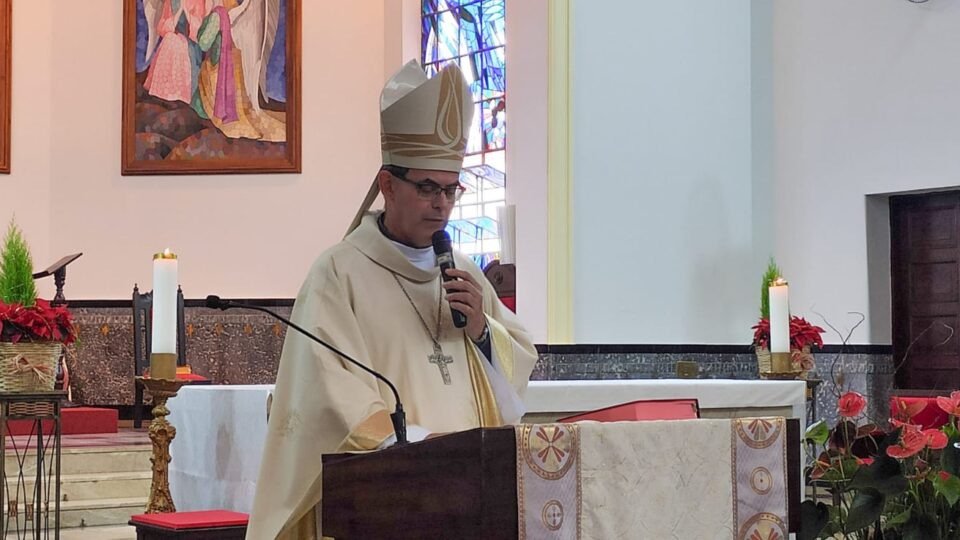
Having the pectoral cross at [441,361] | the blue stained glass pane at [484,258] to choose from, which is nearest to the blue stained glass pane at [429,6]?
the blue stained glass pane at [484,258]

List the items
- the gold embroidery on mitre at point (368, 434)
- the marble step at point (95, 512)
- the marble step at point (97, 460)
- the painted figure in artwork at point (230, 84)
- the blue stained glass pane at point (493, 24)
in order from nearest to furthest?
the gold embroidery on mitre at point (368, 434) → the marble step at point (95, 512) → the marble step at point (97, 460) → the blue stained glass pane at point (493, 24) → the painted figure in artwork at point (230, 84)

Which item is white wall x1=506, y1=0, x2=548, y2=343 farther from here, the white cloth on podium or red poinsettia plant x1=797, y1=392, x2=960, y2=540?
the white cloth on podium

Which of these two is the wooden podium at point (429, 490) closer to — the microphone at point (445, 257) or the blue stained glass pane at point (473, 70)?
the microphone at point (445, 257)

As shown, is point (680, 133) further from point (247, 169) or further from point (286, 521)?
point (286, 521)

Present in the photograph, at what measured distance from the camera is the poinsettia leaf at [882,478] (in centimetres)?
284

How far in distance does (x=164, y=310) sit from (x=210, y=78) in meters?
8.01

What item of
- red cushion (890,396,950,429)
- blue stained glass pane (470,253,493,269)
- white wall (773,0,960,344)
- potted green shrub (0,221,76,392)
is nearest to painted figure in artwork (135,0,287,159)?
blue stained glass pane (470,253,493,269)

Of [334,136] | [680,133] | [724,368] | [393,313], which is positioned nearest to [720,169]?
[680,133]

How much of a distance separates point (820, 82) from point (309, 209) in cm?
502

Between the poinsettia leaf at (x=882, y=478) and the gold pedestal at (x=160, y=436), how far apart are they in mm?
2648

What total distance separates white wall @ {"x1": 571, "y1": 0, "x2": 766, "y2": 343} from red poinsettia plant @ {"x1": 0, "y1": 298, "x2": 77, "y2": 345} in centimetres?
455

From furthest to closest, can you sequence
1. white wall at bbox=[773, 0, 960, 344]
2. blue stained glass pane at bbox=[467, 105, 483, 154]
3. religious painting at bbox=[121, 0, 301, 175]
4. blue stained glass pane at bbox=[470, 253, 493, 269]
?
religious painting at bbox=[121, 0, 301, 175] → blue stained glass pane at bbox=[467, 105, 483, 154] → blue stained glass pane at bbox=[470, 253, 493, 269] → white wall at bbox=[773, 0, 960, 344]

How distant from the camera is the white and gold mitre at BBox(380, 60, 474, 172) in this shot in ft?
9.93

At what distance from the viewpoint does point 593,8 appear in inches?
356
